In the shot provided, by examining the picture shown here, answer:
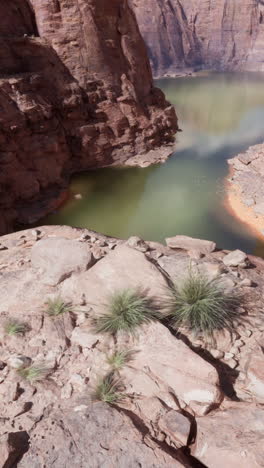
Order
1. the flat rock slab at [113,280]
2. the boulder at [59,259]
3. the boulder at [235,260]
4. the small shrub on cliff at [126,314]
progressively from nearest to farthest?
the small shrub on cliff at [126,314]
the flat rock slab at [113,280]
the boulder at [59,259]
the boulder at [235,260]

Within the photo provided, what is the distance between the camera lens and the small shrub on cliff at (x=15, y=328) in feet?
14.4

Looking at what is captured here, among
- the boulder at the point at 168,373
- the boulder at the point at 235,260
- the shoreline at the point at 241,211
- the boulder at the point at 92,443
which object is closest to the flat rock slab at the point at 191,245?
the boulder at the point at 235,260

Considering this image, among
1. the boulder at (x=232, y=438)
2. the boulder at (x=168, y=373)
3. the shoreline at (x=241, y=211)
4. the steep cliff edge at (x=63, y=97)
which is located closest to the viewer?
the boulder at (x=232, y=438)

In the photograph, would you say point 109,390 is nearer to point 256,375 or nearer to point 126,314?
point 126,314

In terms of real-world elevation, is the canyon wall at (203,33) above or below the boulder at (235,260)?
above

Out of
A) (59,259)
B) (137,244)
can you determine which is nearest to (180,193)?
(137,244)

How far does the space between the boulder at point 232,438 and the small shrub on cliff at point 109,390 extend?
2.83 ft

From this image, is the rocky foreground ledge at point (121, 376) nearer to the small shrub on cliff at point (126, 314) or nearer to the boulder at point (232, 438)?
the boulder at point (232, 438)

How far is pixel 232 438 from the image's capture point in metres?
2.99

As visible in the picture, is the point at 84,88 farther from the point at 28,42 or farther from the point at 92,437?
the point at 92,437

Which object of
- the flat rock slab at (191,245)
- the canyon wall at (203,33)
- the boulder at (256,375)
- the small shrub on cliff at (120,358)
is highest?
the canyon wall at (203,33)

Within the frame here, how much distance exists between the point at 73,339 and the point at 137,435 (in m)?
1.60

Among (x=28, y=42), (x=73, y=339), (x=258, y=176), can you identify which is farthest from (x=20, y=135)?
(x=73, y=339)

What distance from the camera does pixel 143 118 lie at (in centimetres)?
1872
